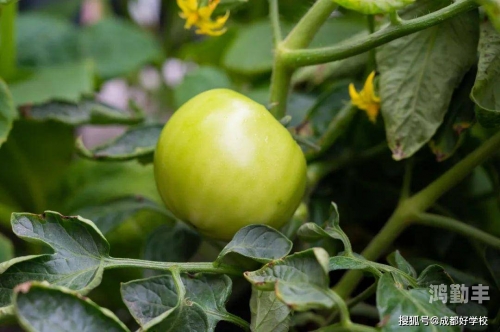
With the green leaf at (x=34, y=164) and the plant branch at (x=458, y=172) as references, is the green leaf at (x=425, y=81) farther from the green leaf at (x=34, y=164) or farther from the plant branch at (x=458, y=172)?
the green leaf at (x=34, y=164)

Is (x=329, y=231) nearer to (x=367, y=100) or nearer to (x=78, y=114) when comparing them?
(x=367, y=100)

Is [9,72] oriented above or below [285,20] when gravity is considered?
below

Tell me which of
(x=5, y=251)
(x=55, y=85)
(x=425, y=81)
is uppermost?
(x=425, y=81)

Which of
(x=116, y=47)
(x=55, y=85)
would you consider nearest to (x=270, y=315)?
(x=55, y=85)

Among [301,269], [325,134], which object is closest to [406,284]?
[301,269]

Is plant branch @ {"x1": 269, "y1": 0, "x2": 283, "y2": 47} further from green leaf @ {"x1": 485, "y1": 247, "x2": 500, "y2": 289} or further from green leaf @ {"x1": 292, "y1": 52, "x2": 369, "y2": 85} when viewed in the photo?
green leaf @ {"x1": 485, "y1": 247, "x2": 500, "y2": 289}

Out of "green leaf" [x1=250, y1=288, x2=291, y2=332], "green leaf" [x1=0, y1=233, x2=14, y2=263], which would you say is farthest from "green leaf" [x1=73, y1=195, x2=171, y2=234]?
"green leaf" [x1=250, y1=288, x2=291, y2=332]

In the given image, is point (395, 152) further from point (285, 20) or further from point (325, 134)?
point (285, 20)

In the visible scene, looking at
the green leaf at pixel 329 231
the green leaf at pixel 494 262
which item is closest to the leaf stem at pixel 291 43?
the green leaf at pixel 329 231
